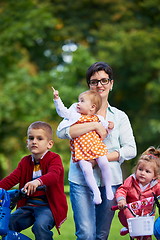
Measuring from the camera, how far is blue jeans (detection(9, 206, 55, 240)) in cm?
460

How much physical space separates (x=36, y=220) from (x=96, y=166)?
27.0 inches

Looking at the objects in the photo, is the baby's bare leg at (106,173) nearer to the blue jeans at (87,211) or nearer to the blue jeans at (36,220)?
the blue jeans at (87,211)

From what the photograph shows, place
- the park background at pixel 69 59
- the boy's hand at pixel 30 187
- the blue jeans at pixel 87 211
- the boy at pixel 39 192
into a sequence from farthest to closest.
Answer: the park background at pixel 69 59 < the boy at pixel 39 192 < the blue jeans at pixel 87 211 < the boy's hand at pixel 30 187

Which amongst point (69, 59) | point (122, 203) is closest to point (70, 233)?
point (122, 203)

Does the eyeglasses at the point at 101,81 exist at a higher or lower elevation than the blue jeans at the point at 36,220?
higher

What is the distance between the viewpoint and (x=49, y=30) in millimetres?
23906

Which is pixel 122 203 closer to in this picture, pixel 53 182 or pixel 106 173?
pixel 106 173

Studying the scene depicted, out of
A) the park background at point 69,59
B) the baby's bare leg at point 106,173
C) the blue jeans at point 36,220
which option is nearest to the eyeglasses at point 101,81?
the baby's bare leg at point 106,173

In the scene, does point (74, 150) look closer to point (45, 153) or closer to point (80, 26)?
point (45, 153)

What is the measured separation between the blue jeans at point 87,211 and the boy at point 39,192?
0.63ft

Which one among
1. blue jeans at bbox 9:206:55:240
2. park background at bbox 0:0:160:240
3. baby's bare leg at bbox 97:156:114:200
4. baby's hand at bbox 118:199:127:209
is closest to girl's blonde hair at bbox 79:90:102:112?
baby's bare leg at bbox 97:156:114:200

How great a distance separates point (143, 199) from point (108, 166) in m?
0.39

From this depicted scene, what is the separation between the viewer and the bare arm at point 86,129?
4.52 meters

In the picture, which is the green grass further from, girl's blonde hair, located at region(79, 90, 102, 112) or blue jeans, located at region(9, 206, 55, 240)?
girl's blonde hair, located at region(79, 90, 102, 112)
